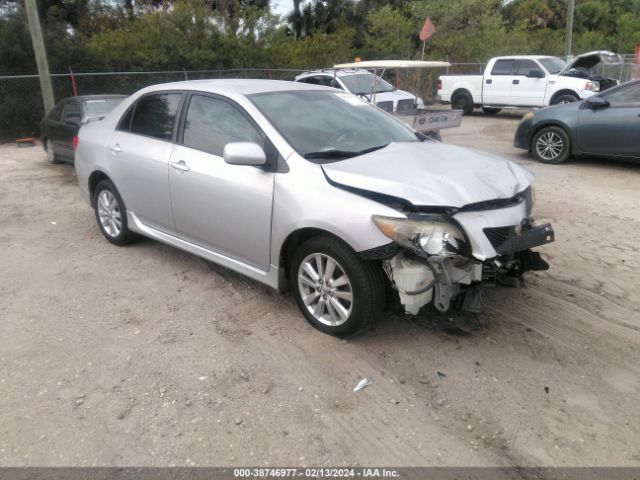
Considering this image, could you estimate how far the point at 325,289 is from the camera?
362 centimetres

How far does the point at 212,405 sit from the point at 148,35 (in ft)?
53.9

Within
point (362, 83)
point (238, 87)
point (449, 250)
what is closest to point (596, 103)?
point (362, 83)

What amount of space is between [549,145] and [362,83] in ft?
19.2

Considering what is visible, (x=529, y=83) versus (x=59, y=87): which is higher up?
(x=59, y=87)

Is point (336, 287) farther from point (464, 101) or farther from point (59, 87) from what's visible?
point (464, 101)

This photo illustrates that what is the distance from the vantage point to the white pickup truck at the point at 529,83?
1471 cm

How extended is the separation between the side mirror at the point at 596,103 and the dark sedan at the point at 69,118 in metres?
8.51

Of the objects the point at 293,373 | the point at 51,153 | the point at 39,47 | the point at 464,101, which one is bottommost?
the point at 293,373

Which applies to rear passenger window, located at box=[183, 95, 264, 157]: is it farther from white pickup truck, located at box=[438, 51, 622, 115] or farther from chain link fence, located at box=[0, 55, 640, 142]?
white pickup truck, located at box=[438, 51, 622, 115]

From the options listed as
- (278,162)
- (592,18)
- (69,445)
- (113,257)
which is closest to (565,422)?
(278,162)

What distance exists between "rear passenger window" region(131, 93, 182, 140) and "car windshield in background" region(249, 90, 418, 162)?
3.20 feet

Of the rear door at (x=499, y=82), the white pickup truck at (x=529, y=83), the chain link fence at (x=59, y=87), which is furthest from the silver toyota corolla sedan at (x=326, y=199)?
the rear door at (x=499, y=82)

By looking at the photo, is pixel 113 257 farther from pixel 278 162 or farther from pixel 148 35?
pixel 148 35

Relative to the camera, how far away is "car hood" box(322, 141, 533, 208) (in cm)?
327
